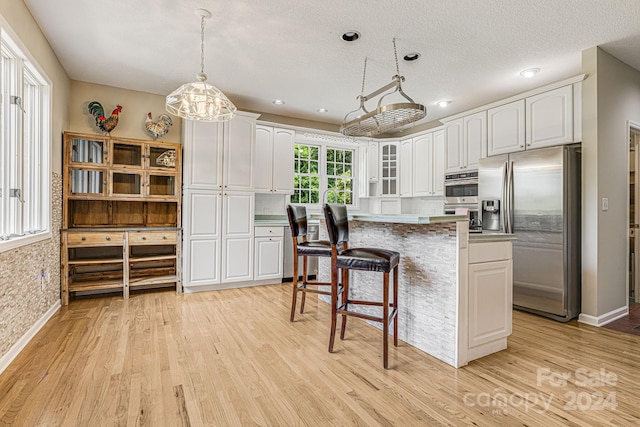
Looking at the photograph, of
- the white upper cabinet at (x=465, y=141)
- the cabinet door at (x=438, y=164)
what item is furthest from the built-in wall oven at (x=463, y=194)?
the cabinet door at (x=438, y=164)

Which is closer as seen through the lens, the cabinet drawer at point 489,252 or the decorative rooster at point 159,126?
the cabinet drawer at point 489,252

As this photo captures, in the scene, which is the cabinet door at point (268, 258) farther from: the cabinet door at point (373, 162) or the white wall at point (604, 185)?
the white wall at point (604, 185)

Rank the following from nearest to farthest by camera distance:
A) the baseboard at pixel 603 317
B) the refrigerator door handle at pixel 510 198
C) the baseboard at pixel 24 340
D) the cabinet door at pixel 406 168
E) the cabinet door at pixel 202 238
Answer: the baseboard at pixel 24 340 < the baseboard at pixel 603 317 < the refrigerator door handle at pixel 510 198 < the cabinet door at pixel 202 238 < the cabinet door at pixel 406 168

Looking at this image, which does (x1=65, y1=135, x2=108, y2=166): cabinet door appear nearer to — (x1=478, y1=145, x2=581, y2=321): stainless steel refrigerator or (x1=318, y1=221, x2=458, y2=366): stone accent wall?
(x1=318, y1=221, x2=458, y2=366): stone accent wall

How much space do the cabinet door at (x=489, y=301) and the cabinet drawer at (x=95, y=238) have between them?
373 centimetres

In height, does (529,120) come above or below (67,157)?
above

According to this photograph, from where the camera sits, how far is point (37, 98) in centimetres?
297

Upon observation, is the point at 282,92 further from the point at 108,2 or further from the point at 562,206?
the point at 562,206

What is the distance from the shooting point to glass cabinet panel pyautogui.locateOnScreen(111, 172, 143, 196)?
4.00m

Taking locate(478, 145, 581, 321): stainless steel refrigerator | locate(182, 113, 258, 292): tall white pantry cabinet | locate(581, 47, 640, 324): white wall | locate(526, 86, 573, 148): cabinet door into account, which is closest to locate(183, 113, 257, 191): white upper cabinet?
locate(182, 113, 258, 292): tall white pantry cabinet

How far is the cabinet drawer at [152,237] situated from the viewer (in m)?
3.89

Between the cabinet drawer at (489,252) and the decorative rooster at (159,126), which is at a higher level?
the decorative rooster at (159,126)

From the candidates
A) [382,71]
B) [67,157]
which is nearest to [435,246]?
[382,71]

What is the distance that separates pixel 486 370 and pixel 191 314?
2.64 m
